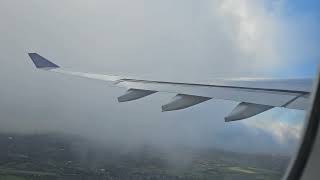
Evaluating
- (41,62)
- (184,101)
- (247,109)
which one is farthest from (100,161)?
(247,109)

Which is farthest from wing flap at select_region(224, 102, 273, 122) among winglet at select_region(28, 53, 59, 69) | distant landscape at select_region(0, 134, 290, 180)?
winglet at select_region(28, 53, 59, 69)

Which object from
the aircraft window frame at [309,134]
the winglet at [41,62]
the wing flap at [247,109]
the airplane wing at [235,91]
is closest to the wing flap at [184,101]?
the airplane wing at [235,91]

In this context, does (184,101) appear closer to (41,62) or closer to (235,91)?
(235,91)

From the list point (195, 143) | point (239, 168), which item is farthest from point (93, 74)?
point (239, 168)

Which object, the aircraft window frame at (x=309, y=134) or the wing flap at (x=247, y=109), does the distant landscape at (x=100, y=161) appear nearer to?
the wing flap at (x=247, y=109)

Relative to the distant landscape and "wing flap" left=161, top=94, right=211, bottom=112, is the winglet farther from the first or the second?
"wing flap" left=161, top=94, right=211, bottom=112

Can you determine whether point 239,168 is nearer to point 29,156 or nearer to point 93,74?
point 93,74
